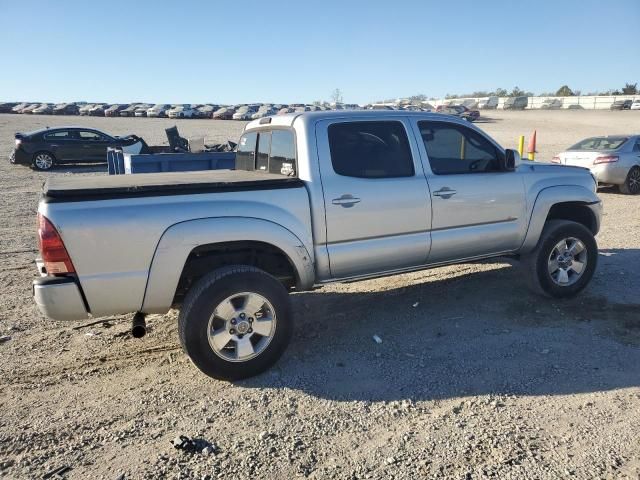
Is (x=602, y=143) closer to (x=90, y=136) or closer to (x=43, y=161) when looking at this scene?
(x=90, y=136)

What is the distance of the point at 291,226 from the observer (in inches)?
158

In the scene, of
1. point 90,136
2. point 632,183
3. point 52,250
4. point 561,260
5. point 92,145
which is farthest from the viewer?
point 90,136

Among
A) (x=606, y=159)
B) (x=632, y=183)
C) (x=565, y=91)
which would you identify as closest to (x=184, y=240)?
(x=606, y=159)

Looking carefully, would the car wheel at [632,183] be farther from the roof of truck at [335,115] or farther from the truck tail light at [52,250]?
the truck tail light at [52,250]

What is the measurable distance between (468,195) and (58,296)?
11.7 feet

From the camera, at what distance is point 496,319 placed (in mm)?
4953

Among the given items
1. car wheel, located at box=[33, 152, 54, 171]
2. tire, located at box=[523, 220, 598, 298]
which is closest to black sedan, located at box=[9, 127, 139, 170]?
car wheel, located at box=[33, 152, 54, 171]

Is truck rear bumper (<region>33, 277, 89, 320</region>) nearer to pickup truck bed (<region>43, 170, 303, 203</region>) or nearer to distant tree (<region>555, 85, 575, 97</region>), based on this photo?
pickup truck bed (<region>43, 170, 303, 203</region>)

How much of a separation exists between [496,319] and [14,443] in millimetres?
4078

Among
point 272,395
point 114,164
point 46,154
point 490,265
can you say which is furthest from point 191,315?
point 46,154

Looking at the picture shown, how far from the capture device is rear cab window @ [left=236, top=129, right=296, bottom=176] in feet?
14.7

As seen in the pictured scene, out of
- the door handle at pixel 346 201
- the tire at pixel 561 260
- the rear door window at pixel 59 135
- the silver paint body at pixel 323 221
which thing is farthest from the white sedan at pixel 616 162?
the rear door window at pixel 59 135

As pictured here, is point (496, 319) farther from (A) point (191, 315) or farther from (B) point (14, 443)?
(B) point (14, 443)

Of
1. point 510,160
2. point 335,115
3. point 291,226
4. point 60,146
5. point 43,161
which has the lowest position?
point 43,161
